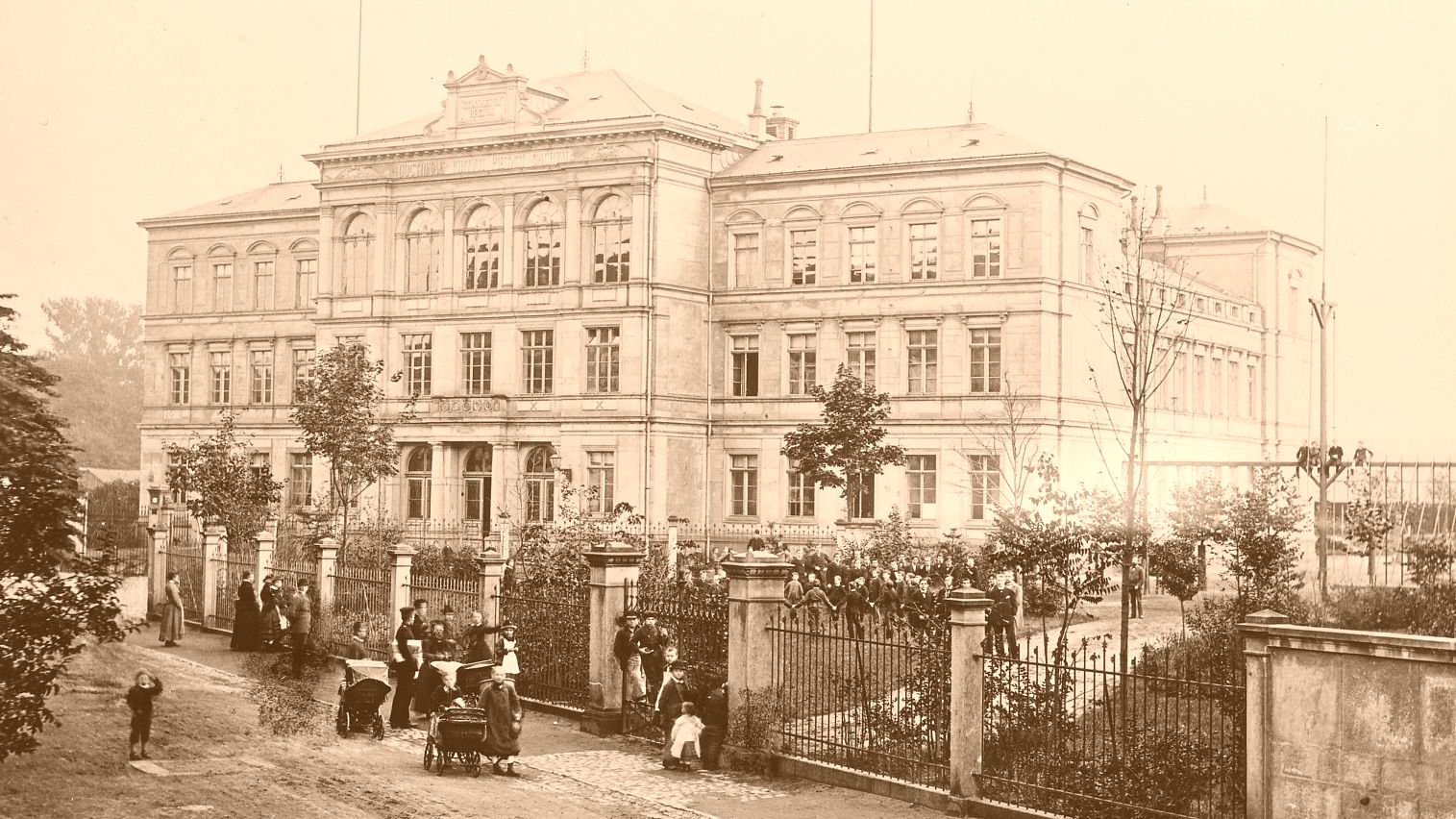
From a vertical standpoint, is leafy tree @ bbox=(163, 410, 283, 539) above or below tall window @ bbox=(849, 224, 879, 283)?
below

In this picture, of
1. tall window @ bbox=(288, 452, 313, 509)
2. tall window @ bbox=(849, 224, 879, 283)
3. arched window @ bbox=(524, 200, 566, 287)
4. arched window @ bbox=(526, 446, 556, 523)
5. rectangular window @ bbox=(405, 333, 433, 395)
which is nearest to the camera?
tall window @ bbox=(849, 224, 879, 283)

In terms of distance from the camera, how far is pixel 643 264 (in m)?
48.1

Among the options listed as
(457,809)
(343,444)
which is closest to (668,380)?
(343,444)

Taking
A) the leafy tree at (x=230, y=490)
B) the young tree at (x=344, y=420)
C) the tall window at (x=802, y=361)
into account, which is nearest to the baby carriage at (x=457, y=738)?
the leafy tree at (x=230, y=490)

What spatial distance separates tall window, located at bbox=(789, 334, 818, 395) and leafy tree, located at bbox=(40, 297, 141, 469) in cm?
3051

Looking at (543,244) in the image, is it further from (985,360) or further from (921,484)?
(985,360)

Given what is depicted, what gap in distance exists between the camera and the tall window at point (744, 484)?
161 feet

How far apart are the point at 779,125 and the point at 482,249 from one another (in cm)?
1112

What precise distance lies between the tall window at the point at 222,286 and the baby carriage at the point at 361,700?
139 feet

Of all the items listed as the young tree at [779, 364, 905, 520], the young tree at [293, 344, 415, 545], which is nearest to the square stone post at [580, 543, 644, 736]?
the young tree at [779, 364, 905, 520]

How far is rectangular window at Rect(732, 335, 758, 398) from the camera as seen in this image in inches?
1953

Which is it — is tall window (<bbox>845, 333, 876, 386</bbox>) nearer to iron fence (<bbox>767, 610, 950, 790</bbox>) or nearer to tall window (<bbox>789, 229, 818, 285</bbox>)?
tall window (<bbox>789, 229, 818, 285</bbox>)

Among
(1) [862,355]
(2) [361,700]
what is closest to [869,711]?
(2) [361,700]

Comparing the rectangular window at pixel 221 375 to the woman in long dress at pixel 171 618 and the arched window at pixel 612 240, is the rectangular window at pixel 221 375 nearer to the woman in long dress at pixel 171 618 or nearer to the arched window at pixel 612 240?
the arched window at pixel 612 240
